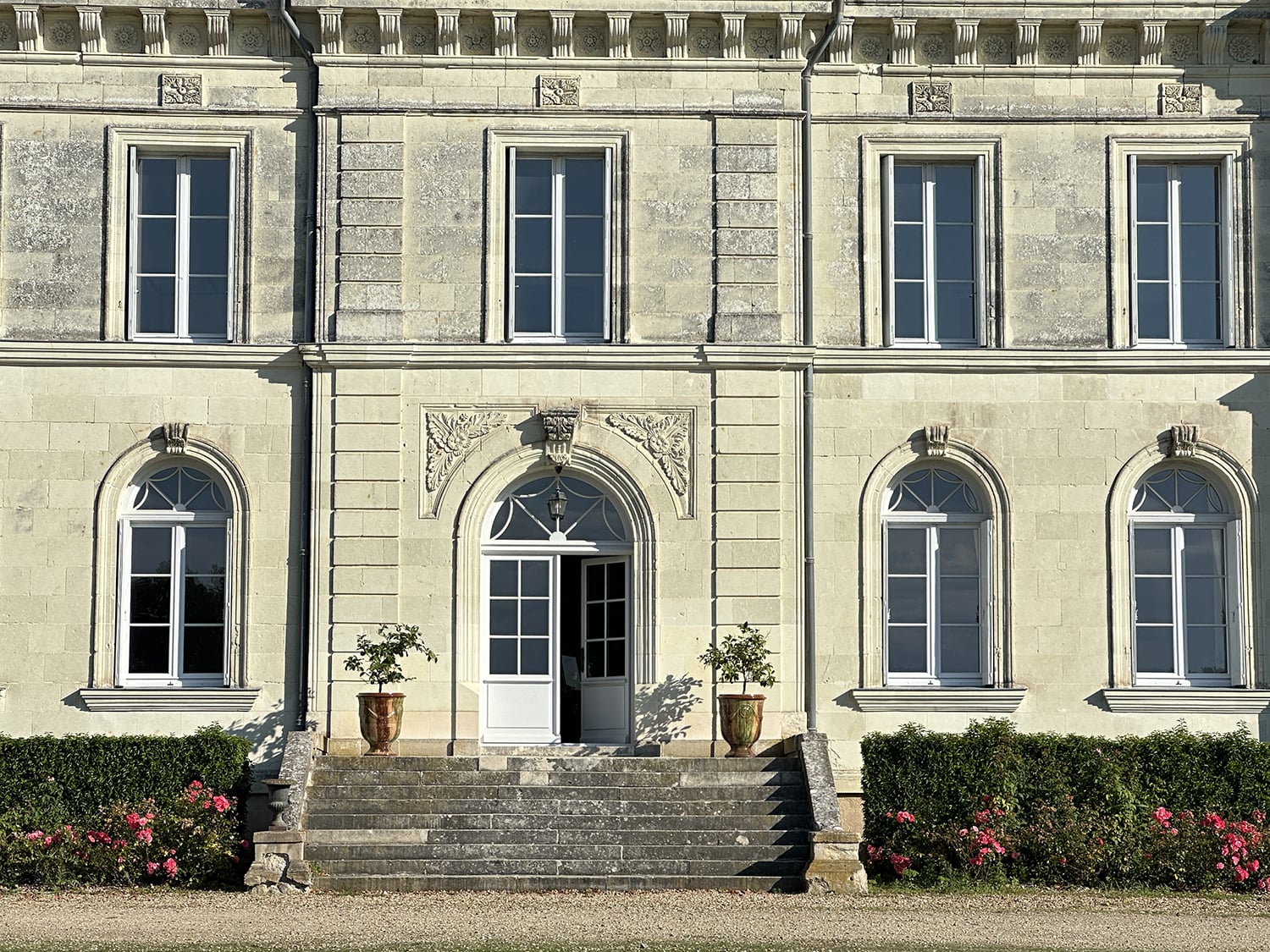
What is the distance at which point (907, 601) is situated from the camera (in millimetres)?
17234

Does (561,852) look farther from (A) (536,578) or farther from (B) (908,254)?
(B) (908,254)

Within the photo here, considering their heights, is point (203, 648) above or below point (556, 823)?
above

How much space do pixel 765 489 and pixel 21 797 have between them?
7.42 metres

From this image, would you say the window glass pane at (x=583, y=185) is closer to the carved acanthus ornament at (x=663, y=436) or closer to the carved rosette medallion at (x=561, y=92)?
the carved rosette medallion at (x=561, y=92)

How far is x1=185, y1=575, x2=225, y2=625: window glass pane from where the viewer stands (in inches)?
667

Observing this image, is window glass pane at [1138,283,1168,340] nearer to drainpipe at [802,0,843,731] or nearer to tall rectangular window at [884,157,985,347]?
tall rectangular window at [884,157,985,347]

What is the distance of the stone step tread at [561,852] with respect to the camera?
14.6 meters

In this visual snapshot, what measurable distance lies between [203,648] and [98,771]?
1.65 meters

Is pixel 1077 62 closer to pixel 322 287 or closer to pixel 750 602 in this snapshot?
pixel 750 602

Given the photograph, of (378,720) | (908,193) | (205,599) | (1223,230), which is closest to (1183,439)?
(1223,230)

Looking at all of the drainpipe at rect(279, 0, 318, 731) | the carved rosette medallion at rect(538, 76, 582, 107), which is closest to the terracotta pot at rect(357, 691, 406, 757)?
the drainpipe at rect(279, 0, 318, 731)

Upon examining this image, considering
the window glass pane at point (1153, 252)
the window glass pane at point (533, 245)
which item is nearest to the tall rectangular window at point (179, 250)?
the window glass pane at point (533, 245)

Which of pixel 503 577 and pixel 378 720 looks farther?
pixel 503 577

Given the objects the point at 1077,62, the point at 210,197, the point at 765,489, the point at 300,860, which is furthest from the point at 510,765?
the point at 1077,62
